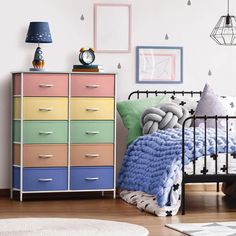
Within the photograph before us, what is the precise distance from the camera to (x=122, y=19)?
252 inches

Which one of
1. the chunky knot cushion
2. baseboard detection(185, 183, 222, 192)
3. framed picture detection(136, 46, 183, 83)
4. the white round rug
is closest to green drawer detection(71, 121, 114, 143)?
the chunky knot cushion

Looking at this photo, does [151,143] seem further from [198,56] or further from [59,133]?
[198,56]

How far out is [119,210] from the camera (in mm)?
5336

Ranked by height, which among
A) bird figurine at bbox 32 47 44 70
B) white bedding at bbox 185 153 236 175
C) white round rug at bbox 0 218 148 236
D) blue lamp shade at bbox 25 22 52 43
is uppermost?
blue lamp shade at bbox 25 22 52 43

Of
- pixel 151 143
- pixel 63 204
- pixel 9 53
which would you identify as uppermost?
pixel 9 53

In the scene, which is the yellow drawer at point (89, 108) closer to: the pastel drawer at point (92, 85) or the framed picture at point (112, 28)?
the pastel drawer at point (92, 85)

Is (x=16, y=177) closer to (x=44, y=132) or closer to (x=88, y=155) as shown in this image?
(x=44, y=132)

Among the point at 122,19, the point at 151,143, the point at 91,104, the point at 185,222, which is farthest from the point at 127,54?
the point at 185,222

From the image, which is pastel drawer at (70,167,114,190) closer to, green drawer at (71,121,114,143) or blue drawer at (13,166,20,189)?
green drawer at (71,121,114,143)

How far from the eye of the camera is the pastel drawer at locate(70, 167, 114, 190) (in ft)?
19.5

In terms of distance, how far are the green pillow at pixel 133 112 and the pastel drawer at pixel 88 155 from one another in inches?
11.2

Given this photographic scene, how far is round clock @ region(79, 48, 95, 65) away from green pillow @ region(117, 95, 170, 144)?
43cm

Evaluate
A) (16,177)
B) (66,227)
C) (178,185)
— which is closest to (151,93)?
(16,177)

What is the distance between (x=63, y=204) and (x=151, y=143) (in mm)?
818
